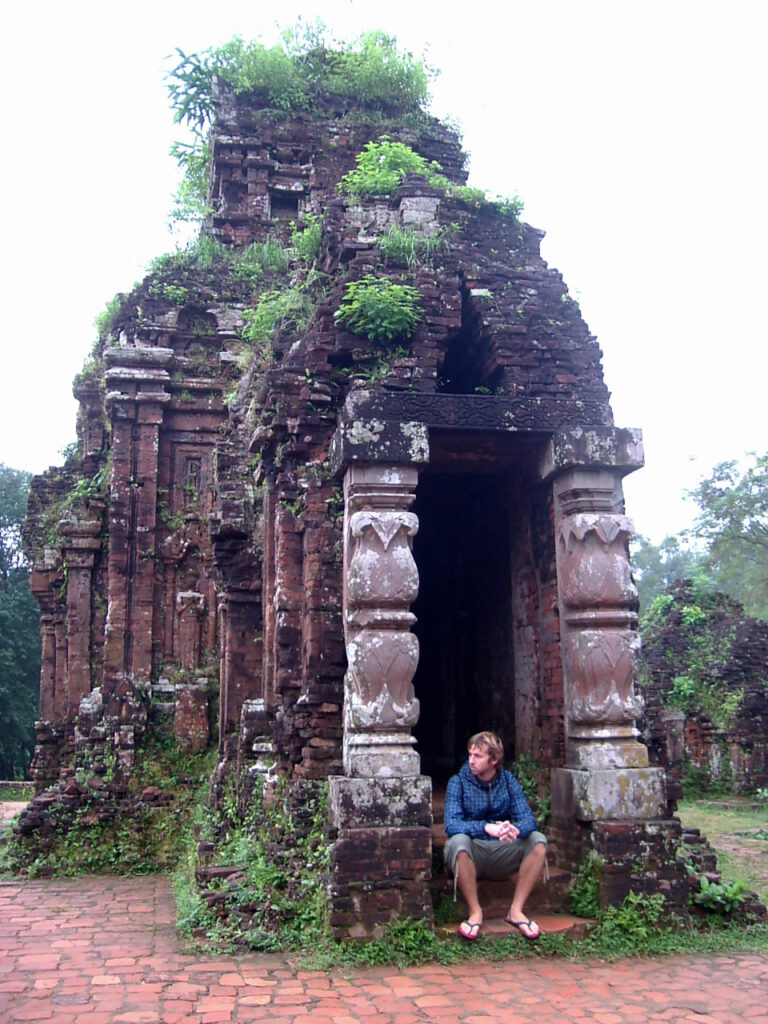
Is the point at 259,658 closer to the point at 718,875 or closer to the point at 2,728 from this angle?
the point at 718,875

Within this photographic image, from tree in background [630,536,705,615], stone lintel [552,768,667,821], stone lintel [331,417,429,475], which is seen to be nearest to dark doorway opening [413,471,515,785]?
stone lintel [552,768,667,821]

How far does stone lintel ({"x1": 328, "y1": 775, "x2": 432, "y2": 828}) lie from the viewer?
20.5 feet

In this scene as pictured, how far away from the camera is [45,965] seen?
6.35 metres

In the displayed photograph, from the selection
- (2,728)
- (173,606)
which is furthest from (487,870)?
(2,728)

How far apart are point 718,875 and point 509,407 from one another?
374 centimetres

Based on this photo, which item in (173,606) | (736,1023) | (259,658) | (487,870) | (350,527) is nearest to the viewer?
(736,1023)

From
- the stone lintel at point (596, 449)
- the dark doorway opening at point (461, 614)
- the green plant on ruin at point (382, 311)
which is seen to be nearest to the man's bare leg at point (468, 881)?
the dark doorway opening at point (461, 614)

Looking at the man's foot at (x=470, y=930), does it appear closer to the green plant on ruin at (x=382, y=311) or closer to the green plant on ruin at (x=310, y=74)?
the green plant on ruin at (x=382, y=311)

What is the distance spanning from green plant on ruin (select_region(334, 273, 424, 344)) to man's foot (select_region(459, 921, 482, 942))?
4300 millimetres

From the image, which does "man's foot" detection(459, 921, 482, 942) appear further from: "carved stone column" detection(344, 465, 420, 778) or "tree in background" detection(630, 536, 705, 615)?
"tree in background" detection(630, 536, 705, 615)

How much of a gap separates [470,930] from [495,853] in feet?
1.61

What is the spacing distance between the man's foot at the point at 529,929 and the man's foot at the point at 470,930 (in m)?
0.23

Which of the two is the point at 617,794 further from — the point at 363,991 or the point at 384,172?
the point at 384,172

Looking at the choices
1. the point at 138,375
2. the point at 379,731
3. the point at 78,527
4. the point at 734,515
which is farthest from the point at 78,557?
the point at 734,515
